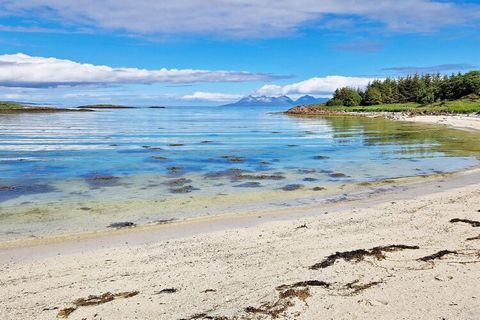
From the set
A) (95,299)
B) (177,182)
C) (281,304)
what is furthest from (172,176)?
(281,304)

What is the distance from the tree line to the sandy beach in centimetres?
13381

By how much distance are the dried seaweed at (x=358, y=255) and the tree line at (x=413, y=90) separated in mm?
135035

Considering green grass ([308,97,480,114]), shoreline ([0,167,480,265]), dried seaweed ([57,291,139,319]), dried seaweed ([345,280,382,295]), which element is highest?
green grass ([308,97,480,114])

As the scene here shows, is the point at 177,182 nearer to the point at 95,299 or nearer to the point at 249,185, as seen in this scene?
the point at 249,185

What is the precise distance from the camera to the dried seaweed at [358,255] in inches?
377

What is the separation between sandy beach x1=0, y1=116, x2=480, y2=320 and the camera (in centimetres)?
752

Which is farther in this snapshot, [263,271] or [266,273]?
[263,271]

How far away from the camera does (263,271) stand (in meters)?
9.31

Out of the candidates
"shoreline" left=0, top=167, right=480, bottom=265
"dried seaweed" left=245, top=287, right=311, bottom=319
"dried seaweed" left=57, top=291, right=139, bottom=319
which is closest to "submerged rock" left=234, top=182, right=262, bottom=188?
"shoreline" left=0, top=167, right=480, bottom=265

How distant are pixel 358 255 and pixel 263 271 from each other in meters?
2.44

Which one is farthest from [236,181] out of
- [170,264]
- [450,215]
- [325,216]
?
[170,264]

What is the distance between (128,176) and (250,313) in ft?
59.2

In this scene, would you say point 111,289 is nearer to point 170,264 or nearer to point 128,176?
point 170,264

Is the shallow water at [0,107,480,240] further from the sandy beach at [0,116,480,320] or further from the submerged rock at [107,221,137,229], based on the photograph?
the sandy beach at [0,116,480,320]
